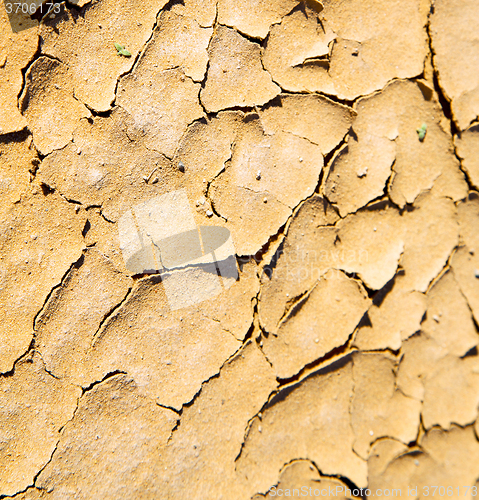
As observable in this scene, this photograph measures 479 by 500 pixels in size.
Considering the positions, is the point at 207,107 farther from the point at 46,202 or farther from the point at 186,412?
the point at 186,412

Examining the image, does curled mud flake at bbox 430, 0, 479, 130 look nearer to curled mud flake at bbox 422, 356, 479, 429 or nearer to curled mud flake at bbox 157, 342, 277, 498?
curled mud flake at bbox 422, 356, 479, 429

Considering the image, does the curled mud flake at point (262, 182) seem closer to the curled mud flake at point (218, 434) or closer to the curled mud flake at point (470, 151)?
the curled mud flake at point (218, 434)

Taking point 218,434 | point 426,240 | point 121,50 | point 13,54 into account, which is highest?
point 13,54

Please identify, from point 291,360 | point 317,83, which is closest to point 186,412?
point 291,360

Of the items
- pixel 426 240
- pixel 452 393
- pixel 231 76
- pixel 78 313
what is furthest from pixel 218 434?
pixel 231 76

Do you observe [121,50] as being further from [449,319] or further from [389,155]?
[449,319]
